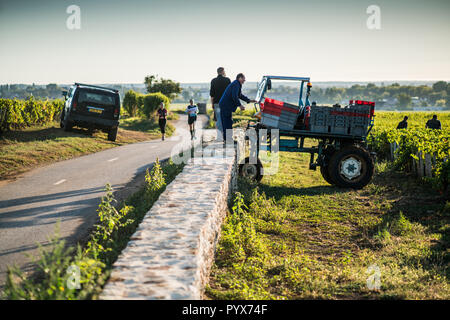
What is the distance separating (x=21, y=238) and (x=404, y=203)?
8395 mm

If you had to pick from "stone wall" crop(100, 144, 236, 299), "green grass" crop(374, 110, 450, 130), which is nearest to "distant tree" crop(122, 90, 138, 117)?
"green grass" crop(374, 110, 450, 130)

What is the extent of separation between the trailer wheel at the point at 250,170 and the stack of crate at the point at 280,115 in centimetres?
116

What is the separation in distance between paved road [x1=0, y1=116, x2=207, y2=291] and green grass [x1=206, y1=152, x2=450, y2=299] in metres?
2.64

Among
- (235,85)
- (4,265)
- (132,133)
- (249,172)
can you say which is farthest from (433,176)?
(132,133)

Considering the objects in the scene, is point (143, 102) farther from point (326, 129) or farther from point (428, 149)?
point (428, 149)

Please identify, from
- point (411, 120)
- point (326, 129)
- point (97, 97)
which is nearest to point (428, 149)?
point (326, 129)

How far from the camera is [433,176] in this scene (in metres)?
11.3

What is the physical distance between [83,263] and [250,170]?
7.63m

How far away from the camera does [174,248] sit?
427 cm

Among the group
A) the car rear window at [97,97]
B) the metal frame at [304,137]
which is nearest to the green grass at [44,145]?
the car rear window at [97,97]

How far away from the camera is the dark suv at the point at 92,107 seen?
1806 centimetres

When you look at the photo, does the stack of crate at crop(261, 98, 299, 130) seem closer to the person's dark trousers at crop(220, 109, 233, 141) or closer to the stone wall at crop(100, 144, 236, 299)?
the person's dark trousers at crop(220, 109, 233, 141)
